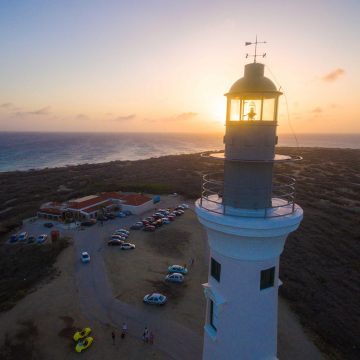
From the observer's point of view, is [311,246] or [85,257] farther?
[311,246]

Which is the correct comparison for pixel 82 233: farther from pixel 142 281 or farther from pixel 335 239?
pixel 335 239

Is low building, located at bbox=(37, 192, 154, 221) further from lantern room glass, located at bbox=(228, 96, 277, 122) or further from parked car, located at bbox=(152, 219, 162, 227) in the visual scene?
lantern room glass, located at bbox=(228, 96, 277, 122)

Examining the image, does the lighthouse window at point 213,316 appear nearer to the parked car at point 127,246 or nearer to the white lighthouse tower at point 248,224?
the white lighthouse tower at point 248,224

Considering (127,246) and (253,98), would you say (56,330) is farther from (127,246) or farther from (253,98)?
(253,98)

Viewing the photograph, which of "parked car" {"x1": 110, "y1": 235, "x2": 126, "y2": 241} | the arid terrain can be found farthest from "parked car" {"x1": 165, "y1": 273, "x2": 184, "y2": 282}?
"parked car" {"x1": 110, "y1": 235, "x2": 126, "y2": 241}

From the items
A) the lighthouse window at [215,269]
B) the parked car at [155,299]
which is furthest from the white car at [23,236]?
the lighthouse window at [215,269]

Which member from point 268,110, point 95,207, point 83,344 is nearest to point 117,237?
point 95,207
